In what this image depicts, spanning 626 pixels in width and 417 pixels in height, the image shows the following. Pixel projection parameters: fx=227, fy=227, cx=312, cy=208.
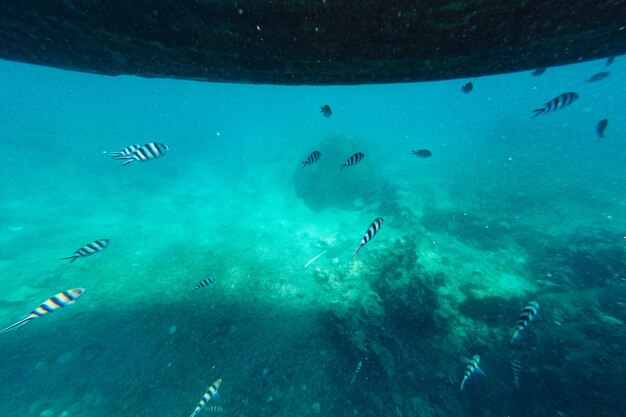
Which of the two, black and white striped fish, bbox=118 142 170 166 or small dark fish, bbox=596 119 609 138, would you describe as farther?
small dark fish, bbox=596 119 609 138

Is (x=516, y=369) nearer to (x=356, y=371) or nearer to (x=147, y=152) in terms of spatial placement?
(x=356, y=371)

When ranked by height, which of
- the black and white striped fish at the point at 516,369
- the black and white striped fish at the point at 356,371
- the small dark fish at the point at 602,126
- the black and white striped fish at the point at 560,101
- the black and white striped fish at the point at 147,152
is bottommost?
→ the black and white striped fish at the point at 516,369

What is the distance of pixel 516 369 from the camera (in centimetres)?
503

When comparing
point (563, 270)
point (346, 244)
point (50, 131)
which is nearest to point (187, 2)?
point (346, 244)

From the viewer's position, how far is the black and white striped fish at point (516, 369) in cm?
487

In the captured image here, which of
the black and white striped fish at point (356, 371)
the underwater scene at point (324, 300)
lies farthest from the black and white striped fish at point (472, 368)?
the black and white striped fish at point (356, 371)

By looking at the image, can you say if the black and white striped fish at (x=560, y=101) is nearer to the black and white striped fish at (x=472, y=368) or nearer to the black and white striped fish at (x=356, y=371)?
the black and white striped fish at (x=472, y=368)

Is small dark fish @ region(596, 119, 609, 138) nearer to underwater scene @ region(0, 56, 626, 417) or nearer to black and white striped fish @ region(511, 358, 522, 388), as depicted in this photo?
underwater scene @ region(0, 56, 626, 417)

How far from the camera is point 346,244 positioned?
11.5 meters

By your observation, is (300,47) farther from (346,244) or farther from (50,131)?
(50,131)

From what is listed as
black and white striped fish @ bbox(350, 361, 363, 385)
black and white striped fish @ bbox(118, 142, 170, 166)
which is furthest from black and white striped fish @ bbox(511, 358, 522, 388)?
black and white striped fish @ bbox(118, 142, 170, 166)

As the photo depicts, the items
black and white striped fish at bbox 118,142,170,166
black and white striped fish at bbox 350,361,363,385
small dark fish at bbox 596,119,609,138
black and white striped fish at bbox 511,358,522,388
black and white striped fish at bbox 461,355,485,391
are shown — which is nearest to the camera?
black and white striped fish at bbox 461,355,485,391

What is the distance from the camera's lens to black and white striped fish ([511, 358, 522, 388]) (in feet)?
16.0

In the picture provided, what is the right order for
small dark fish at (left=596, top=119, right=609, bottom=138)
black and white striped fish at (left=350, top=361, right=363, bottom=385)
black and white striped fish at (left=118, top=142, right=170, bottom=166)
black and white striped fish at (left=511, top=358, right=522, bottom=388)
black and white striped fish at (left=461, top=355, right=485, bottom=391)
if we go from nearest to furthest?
black and white striped fish at (left=461, top=355, right=485, bottom=391), black and white striped fish at (left=118, top=142, right=170, bottom=166), black and white striped fish at (left=511, top=358, right=522, bottom=388), black and white striped fish at (left=350, top=361, right=363, bottom=385), small dark fish at (left=596, top=119, right=609, bottom=138)
